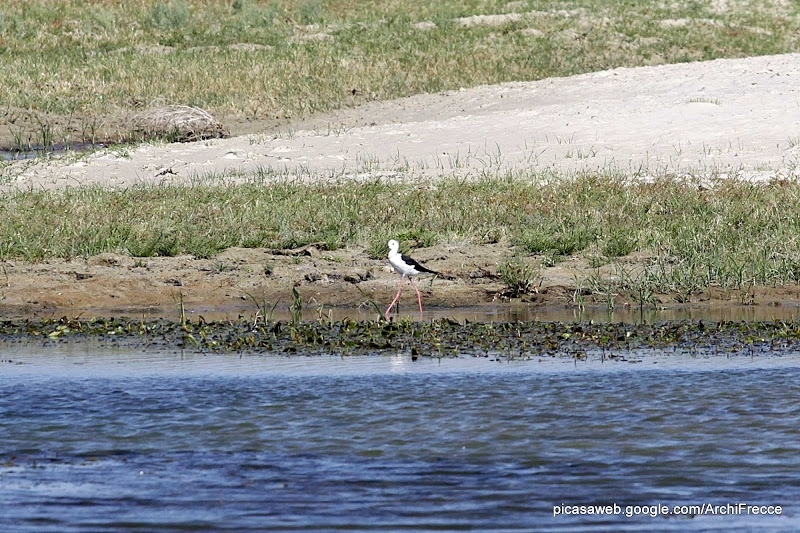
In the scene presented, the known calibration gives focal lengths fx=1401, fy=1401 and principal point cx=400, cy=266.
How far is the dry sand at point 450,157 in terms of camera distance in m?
13.3

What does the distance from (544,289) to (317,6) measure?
2798 cm

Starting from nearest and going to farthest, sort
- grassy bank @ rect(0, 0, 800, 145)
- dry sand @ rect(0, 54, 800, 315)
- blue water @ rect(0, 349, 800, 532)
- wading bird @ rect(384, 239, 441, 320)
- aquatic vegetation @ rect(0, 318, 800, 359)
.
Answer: blue water @ rect(0, 349, 800, 532), aquatic vegetation @ rect(0, 318, 800, 359), wading bird @ rect(384, 239, 441, 320), dry sand @ rect(0, 54, 800, 315), grassy bank @ rect(0, 0, 800, 145)

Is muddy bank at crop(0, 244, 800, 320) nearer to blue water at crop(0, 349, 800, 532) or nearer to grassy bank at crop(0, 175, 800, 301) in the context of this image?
grassy bank at crop(0, 175, 800, 301)

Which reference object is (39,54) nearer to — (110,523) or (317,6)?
(317,6)

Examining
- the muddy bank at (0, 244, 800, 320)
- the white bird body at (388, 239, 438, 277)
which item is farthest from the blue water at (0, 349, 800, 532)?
the muddy bank at (0, 244, 800, 320)

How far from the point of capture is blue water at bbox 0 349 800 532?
6.31 metres

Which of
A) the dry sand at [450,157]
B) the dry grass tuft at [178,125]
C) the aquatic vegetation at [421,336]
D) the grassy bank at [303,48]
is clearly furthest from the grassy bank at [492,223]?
the grassy bank at [303,48]

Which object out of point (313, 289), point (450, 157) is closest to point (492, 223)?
point (313, 289)

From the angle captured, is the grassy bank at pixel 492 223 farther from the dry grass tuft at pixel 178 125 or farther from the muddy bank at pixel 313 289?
the dry grass tuft at pixel 178 125

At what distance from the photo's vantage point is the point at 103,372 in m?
9.83

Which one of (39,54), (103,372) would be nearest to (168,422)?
(103,372)

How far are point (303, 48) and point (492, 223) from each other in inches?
722

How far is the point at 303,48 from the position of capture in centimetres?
3241

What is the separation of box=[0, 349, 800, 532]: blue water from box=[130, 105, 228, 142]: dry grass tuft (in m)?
15.6
